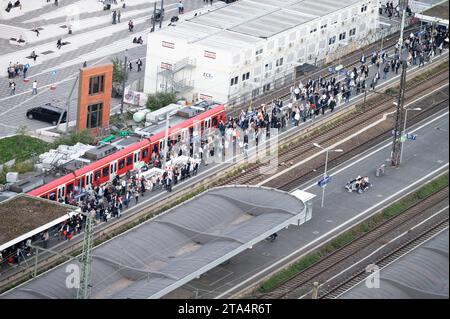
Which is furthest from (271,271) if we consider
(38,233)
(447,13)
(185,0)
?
(185,0)

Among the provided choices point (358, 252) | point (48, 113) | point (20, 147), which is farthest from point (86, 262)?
point (48, 113)

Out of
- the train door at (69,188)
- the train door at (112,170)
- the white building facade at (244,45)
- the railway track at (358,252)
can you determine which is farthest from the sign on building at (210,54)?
the train door at (69,188)

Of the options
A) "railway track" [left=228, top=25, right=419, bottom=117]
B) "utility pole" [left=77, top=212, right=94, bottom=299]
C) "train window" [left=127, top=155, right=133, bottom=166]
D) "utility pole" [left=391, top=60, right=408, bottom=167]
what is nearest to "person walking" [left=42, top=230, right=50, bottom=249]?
"train window" [left=127, top=155, right=133, bottom=166]

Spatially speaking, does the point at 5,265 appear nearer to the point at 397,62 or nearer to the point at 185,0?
the point at 397,62

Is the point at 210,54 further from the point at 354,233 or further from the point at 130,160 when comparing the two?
the point at 354,233

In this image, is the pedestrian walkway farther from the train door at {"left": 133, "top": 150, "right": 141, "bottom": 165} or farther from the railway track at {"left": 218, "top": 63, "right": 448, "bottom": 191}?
the train door at {"left": 133, "top": 150, "right": 141, "bottom": 165}

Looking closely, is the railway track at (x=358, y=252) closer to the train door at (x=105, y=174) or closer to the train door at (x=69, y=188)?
the train door at (x=69, y=188)
